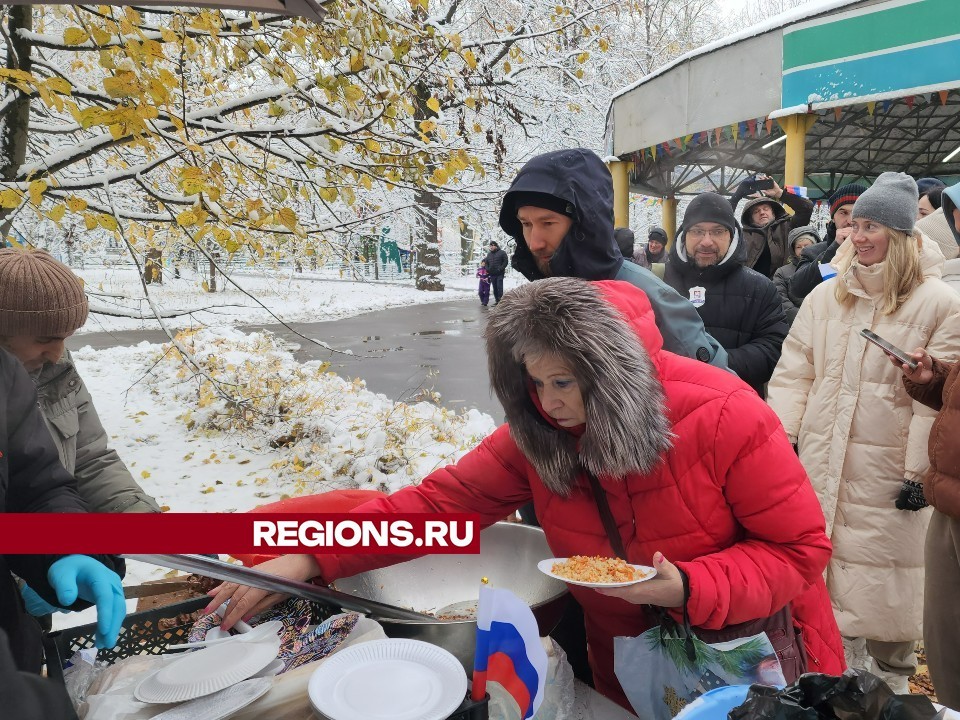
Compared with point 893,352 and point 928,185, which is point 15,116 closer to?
point 893,352

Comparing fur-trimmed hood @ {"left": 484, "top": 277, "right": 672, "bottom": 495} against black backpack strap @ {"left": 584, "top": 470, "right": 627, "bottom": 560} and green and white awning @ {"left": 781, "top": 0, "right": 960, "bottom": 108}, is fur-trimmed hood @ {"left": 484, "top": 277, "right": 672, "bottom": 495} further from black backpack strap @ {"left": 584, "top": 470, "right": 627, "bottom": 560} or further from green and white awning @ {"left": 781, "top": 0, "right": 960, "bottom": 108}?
green and white awning @ {"left": 781, "top": 0, "right": 960, "bottom": 108}

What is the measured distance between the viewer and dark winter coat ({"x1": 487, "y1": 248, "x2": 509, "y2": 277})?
15406 mm

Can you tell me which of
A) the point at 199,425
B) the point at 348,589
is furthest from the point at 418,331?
the point at 348,589

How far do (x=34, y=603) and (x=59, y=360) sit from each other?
33.4 inches

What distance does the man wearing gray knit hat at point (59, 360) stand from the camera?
175cm

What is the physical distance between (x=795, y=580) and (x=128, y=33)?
Result: 3053 mm

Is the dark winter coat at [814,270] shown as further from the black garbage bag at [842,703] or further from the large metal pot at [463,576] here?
the black garbage bag at [842,703]

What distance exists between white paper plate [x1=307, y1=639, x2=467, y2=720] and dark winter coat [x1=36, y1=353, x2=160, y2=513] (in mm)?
1270

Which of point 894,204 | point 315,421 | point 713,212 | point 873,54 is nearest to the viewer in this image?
point 894,204

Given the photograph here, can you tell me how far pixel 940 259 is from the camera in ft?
8.21

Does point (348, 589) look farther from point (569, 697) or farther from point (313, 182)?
point (313, 182)

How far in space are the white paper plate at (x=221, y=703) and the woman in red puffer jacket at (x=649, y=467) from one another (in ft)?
1.08

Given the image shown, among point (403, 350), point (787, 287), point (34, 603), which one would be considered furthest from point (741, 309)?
point (403, 350)

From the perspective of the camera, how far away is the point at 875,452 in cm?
249
